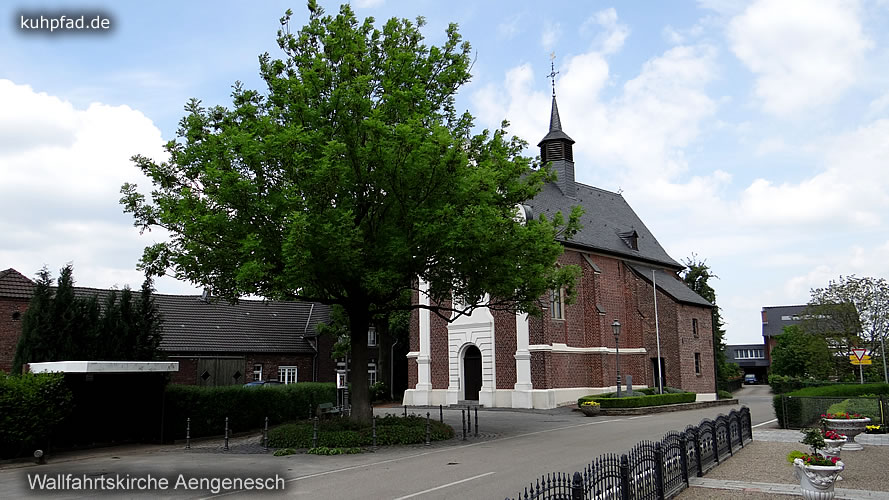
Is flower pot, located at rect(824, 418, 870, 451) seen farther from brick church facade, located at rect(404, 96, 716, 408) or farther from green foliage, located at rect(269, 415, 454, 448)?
brick church facade, located at rect(404, 96, 716, 408)

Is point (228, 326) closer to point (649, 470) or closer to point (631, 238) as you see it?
point (631, 238)

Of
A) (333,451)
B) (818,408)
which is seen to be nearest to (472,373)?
(818,408)

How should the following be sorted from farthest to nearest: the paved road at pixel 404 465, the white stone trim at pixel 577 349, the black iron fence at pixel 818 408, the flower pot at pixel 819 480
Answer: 1. the white stone trim at pixel 577 349
2. the black iron fence at pixel 818 408
3. the paved road at pixel 404 465
4. the flower pot at pixel 819 480

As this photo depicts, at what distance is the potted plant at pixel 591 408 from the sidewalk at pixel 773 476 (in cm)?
1115

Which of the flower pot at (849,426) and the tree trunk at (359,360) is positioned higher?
the tree trunk at (359,360)

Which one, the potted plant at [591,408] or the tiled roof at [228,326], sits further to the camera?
the tiled roof at [228,326]

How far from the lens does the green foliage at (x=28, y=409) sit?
1581cm

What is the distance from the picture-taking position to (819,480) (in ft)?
28.7

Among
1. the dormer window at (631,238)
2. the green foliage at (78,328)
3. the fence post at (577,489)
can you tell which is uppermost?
the dormer window at (631,238)

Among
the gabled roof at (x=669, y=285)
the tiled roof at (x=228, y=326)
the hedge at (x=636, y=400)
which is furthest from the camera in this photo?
the gabled roof at (x=669, y=285)

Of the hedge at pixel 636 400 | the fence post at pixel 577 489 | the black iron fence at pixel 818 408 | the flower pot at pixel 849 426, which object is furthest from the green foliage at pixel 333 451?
the hedge at pixel 636 400

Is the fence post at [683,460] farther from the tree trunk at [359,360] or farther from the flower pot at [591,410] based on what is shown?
the flower pot at [591,410]

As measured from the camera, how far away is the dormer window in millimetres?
39875

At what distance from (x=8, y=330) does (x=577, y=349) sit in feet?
84.0
